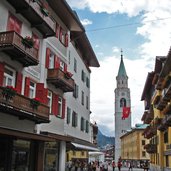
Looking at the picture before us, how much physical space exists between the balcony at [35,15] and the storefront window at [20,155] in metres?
7.88

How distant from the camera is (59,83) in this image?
25609mm

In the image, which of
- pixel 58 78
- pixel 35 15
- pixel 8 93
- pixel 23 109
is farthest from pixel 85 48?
pixel 8 93

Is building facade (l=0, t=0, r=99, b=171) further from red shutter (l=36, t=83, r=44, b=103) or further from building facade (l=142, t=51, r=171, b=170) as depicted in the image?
building facade (l=142, t=51, r=171, b=170)

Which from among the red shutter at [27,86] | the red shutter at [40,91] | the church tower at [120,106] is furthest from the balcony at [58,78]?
the church tower at [120,106]

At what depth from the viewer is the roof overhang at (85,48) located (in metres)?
34.3

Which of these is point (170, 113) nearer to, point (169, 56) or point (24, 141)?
point (169, 56)

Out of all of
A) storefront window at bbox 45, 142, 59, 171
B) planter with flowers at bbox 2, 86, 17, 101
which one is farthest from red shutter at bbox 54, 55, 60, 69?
planter with flowers at bbox 2, 86, 17, 101

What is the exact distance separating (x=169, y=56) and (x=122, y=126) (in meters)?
113

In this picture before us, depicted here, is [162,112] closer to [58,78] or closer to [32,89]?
[58,78]

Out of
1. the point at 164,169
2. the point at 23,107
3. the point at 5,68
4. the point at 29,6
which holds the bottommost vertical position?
the point at 164,169

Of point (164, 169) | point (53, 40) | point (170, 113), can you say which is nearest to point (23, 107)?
point (53, 40)

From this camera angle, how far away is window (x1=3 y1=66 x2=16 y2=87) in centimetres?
1895

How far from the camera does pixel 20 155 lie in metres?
20.3

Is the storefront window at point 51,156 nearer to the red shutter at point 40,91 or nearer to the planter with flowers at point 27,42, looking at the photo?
the red shutter at point 40,91
